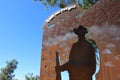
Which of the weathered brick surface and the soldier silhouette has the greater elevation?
the weathered brick surface

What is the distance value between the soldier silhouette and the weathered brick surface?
1296 millimetres

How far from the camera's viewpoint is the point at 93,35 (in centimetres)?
387

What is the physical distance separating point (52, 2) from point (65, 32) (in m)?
6.58

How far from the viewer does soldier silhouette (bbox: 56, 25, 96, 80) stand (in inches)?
84.5

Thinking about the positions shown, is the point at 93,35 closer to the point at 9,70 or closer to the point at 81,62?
the point at 81,62

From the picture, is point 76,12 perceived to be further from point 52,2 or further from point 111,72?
point 52,2

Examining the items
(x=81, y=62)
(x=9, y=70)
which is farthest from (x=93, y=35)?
(x=9, y=70)

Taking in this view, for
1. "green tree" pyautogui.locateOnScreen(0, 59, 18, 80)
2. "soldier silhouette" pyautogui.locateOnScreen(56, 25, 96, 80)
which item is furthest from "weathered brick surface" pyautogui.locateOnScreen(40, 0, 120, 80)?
"green tree" pyautogui.locateOnScreen(0, 59, 18, 80)

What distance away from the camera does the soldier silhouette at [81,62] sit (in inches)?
84.5

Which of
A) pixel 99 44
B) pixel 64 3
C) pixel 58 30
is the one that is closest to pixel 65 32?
pixel 58 30

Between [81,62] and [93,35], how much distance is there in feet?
5.62

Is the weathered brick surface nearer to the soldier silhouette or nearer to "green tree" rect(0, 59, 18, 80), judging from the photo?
the soldier silhouette

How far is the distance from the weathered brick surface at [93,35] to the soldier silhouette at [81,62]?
1.30m

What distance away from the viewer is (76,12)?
4250 millimetres
